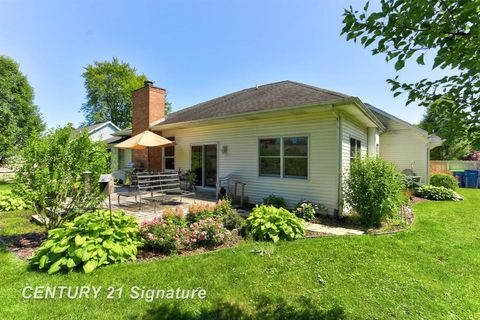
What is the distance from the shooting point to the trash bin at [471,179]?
15944 mm

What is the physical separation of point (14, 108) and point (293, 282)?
31.9 m

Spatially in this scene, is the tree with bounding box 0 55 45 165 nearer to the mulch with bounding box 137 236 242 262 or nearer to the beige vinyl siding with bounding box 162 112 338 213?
the beige vinyl siding with bounding box 162 112 338 213

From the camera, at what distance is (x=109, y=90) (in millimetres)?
38188

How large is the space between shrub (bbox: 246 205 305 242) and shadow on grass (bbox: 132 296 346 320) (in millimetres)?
2053

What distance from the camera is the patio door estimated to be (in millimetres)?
10336

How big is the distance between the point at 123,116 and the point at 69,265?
41125 millimetres

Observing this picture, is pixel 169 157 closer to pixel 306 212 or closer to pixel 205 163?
pixel 205 163

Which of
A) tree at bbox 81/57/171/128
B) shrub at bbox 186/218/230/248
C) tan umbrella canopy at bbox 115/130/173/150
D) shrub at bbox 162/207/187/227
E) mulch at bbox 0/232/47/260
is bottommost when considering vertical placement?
mulch at bbox 0/232/47/260

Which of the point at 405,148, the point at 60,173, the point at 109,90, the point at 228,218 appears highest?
the point at 109,90

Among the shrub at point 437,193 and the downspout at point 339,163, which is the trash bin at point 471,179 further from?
the downspout at point 339,163

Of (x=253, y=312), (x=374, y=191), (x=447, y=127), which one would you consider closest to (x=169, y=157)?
(x=374, y=191)

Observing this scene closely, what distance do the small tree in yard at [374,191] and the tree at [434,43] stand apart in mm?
4373

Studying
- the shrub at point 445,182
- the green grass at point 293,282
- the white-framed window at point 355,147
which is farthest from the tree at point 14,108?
the shrub at point 445,182

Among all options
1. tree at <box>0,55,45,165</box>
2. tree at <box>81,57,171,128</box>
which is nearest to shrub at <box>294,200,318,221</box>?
tree at <box>0,55,45,165</box>
